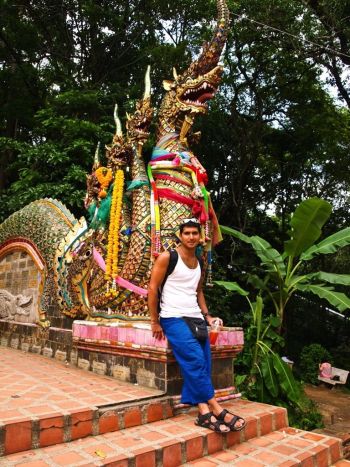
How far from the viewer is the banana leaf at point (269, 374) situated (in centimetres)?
532

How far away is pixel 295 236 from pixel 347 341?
25.8 ft

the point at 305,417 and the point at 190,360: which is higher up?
the point at 190,360

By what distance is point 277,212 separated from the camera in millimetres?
13680

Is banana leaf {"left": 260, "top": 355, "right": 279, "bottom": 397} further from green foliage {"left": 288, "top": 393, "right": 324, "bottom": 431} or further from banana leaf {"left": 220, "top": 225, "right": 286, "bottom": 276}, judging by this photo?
banana leaf {"left": 220, "top": 225, "right": 286, "bottom": 276}

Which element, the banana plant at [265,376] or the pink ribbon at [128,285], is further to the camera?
the banana plant at [265,376]

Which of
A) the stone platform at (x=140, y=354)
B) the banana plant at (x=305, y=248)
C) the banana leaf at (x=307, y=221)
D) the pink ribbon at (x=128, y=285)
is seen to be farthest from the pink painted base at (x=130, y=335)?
the banana leaf at (x=307, y=221)

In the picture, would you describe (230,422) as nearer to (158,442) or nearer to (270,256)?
(158,442)

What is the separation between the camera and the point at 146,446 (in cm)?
265

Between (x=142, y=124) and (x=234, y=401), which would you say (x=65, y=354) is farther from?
(x=142, y=124)

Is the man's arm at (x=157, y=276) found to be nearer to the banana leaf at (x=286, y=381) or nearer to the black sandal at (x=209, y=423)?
the black sandal at (x=209, y=423)

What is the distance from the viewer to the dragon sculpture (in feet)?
14.3

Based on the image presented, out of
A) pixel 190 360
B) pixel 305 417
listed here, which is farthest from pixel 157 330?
pixel 305 417

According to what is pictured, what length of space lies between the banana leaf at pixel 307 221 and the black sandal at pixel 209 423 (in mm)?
4002

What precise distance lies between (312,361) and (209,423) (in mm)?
7528
